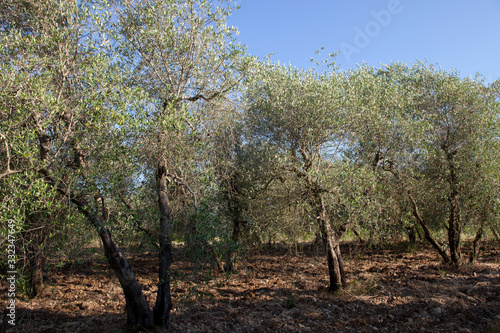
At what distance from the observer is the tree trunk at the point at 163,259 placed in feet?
26.9

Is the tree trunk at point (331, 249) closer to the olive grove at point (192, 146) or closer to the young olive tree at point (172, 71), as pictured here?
the olive grove at point (192, 146)

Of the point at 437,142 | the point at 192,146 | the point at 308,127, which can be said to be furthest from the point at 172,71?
the point at 437,142

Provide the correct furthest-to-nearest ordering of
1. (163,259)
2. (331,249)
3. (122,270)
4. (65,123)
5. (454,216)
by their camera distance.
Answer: (454,216), (331,249), (163,259), (122,270), (65,123)

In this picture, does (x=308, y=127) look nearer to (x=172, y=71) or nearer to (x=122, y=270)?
(x=172, y=71)

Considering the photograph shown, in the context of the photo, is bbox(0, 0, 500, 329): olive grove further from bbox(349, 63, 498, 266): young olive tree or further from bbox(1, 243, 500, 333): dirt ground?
bbox(1, 243, 500, 333): dirt ground

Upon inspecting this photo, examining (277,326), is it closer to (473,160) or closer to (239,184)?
(239,184)

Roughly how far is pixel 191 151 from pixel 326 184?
196 inches

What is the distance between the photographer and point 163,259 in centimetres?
829

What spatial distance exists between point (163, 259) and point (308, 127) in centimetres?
684

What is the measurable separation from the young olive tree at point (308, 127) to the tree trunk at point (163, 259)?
4407mm

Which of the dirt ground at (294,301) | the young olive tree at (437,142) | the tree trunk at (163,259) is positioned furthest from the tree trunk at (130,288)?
the young olive tree at (437,142)

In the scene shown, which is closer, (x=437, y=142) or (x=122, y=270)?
(x=122, y=270)

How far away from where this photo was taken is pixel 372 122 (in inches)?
488

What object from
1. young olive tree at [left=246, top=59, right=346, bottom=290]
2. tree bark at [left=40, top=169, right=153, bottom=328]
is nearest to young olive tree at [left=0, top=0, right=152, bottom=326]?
tree bark at [left=40, top=169, right=153, bottom=328]
